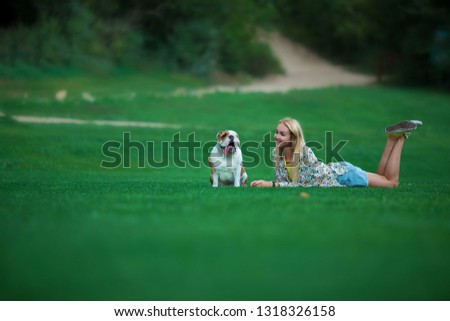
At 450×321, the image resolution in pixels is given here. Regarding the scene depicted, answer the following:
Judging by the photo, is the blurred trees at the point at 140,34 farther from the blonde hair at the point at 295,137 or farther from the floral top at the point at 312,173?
the blonde hair at the point at 295,137

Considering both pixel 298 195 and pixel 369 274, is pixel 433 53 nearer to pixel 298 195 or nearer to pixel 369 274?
pixel 298 195

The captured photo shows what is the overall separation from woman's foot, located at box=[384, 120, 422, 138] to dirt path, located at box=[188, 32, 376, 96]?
990 inches

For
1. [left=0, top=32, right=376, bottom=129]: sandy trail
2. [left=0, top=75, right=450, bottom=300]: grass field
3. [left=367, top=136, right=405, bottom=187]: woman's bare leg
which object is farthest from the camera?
[left=0, top=32, right=376, bottom=129]: sandy trail

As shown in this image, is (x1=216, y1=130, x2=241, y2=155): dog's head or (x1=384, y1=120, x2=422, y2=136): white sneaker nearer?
(x1=216, y1=130, x2=241, y2=155): dog's head

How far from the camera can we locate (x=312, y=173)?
41.2 ft

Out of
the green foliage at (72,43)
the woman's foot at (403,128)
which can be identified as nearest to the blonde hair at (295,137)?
the woman's foot at (403,128)

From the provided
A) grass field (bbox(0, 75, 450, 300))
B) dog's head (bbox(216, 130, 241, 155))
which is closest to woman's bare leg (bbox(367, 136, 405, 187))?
grass field (bbox(0, 75, 450, 300))

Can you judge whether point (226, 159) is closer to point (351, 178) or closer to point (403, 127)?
point (351, 178)

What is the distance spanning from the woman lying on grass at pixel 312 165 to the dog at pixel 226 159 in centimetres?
43

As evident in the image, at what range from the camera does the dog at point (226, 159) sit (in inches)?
475

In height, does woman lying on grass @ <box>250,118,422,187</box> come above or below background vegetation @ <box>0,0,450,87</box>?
below

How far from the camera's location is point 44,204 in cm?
996

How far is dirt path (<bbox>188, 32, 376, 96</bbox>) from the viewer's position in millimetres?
46344

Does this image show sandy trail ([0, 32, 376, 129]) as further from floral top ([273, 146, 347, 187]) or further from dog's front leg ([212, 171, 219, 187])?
floral top ([273, 146, 347, 187])
